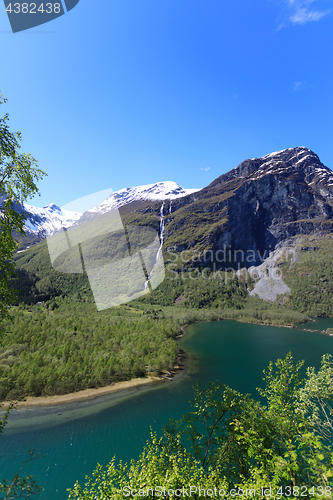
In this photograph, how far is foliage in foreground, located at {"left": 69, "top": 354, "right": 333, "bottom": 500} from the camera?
21.4ft

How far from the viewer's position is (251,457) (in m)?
9.66

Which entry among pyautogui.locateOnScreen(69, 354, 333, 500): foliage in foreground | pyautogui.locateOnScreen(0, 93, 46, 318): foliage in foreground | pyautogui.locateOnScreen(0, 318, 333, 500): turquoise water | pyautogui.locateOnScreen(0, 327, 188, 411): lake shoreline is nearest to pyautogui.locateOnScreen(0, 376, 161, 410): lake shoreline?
pyautogui.locateOnScreen(0, 327, 188, 411): lake shoreline

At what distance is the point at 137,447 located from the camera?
25219 millimetres

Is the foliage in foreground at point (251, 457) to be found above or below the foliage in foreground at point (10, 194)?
below

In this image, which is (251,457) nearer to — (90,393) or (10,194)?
(10,194)

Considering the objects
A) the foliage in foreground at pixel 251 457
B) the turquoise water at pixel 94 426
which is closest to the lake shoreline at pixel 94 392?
the turquoise water at pixel 94 426

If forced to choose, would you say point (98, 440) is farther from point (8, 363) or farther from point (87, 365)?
point (8, 363)

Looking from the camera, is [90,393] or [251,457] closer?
[251,457]

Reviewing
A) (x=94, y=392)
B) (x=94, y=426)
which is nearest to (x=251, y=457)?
(x=94, y=426)

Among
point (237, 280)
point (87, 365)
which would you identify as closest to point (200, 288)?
point (237, 280)

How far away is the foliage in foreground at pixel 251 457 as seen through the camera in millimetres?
6516

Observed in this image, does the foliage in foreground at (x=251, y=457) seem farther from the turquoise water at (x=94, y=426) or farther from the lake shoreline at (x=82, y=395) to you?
the lake shoreline at (x=82, y=395)

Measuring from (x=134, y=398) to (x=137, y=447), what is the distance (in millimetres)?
11953

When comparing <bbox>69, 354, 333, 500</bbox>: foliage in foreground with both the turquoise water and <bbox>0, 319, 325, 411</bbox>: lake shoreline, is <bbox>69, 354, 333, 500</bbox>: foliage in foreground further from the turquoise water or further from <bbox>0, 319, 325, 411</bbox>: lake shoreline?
<bbox>0, 319, 325, 411</bbox>: lake shoreline
